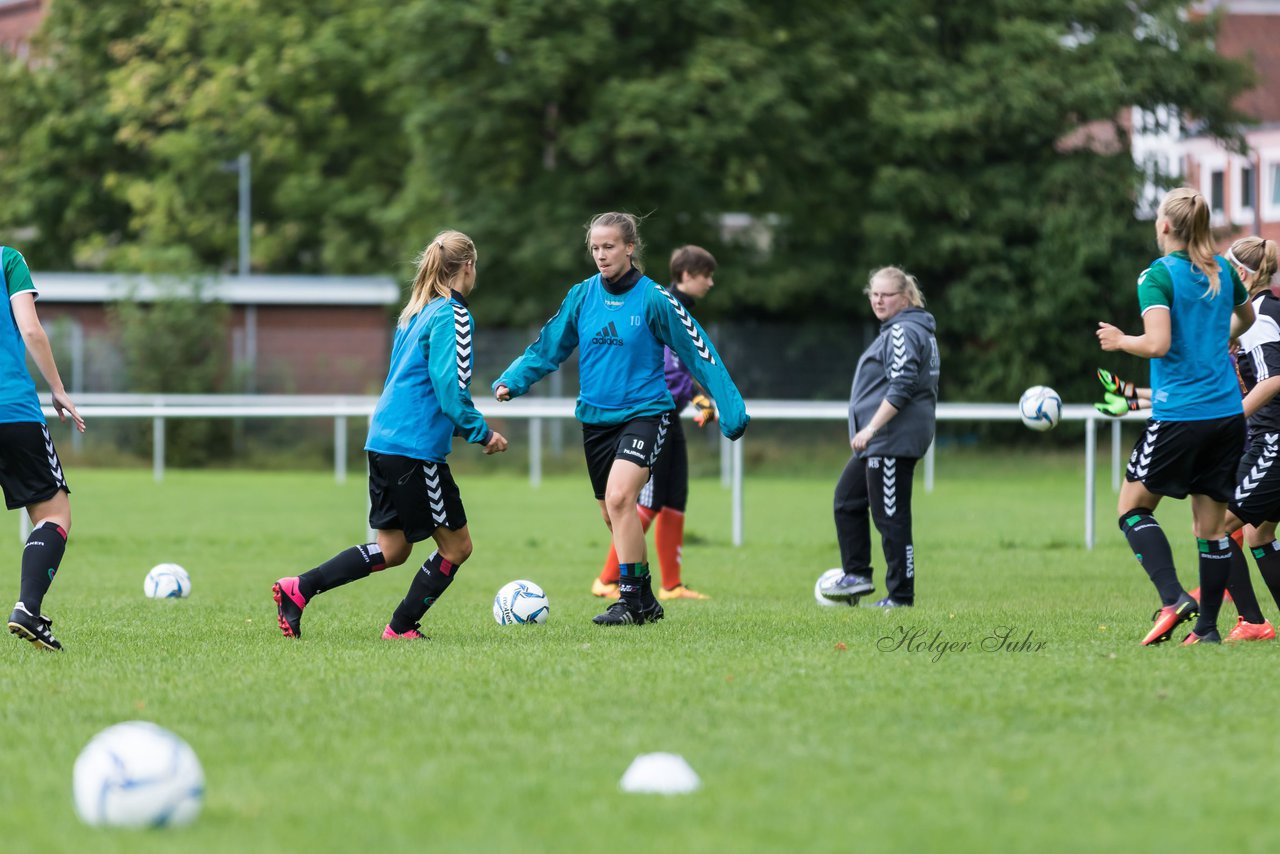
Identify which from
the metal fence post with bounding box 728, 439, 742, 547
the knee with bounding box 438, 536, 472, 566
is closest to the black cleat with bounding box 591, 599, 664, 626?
the knee with bounding box 438, 536, 472, 566

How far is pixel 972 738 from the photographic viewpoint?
17.1ft

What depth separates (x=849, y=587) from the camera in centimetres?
945

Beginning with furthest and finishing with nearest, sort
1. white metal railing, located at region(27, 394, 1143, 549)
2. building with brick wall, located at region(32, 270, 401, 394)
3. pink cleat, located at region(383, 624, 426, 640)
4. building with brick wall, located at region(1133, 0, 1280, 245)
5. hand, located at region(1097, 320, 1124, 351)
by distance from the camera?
building with brick wall, located at region(1133, 0, 1280, 245) → building with brick wall, located at region(32, 270, 401, 394) → white metal railing, located at region(27, 394, 1143, 549) → pink cleat, located at region(383, 624, 426, 640) → hand, located at region(1097, 320, 1124, 351)

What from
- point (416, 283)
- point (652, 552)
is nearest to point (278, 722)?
point (416, 283)

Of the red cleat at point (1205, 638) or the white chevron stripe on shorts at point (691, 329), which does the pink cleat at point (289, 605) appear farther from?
the red cleat at point (1205, 638)

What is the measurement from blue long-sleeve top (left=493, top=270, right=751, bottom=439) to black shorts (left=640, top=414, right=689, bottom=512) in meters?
1.89

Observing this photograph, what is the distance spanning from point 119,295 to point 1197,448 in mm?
28260

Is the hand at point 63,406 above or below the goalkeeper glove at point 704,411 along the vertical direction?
above

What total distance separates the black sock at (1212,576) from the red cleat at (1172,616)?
0.10 m

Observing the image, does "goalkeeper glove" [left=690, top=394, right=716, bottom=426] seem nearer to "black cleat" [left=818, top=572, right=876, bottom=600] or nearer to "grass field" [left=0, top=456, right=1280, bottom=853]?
"grass field" [left=0, top=456, right=1280, bottom=853]

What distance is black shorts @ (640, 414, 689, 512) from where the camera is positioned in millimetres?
10312

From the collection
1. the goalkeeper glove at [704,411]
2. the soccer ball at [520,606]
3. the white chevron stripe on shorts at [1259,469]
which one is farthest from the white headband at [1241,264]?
the soccer ball at [520,606]

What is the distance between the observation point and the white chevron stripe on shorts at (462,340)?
7.38 metres

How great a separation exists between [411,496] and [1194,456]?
337 cm
